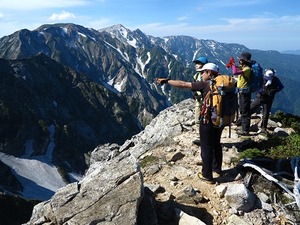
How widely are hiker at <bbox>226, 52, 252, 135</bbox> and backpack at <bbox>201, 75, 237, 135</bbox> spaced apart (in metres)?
4.55

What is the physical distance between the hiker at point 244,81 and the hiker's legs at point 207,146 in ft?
15.8

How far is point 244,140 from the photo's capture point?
47.5ft

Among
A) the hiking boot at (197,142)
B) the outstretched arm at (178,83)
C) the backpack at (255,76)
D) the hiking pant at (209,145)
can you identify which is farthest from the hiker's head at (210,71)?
the backpack at (255,76)

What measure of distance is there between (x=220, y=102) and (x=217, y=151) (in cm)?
191

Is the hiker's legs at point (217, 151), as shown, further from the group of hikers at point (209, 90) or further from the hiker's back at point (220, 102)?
the hiker's back at point (220, 102)

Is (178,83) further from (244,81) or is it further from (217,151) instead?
(244,81)

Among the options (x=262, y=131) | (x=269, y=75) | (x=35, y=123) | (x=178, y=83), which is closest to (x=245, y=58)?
(x=269, y=75)

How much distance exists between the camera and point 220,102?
375 inches

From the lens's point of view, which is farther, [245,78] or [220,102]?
[245,78]

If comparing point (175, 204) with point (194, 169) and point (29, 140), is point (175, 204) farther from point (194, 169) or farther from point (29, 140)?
point (29, 140)

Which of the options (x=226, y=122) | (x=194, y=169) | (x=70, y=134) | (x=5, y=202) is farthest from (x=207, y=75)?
(x=70, y=134)

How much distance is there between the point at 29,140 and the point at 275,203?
156832mm

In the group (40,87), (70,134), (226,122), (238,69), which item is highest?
(238,69)

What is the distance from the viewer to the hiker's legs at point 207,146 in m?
9.98
